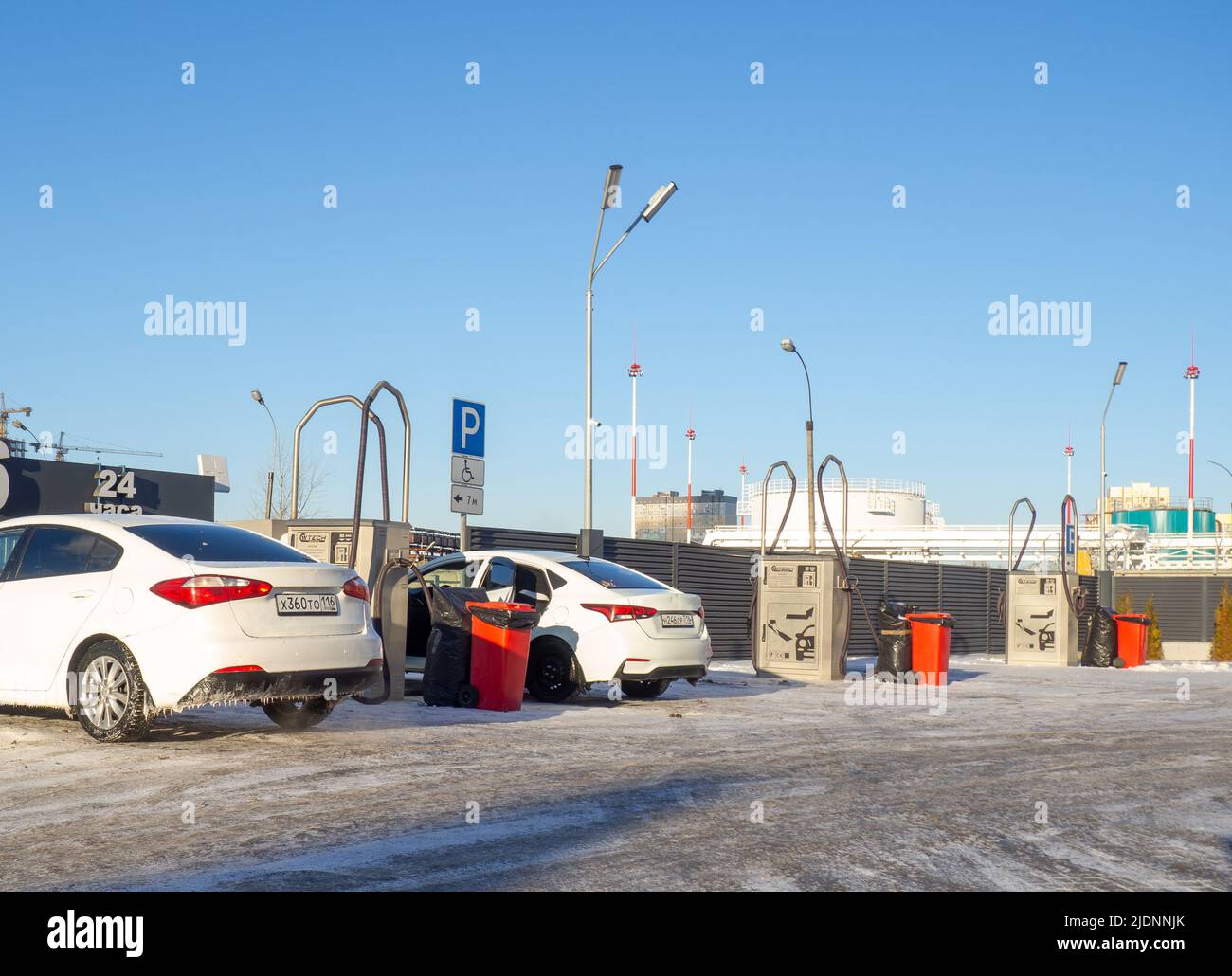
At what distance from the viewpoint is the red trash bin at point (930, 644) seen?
20828 mm

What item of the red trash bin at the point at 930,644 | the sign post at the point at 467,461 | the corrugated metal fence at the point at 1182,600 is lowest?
the corrugated metal fence at the point at 1182,600

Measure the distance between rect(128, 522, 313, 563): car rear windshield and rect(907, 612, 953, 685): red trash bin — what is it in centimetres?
1295

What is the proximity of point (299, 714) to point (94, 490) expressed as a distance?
95.3ft

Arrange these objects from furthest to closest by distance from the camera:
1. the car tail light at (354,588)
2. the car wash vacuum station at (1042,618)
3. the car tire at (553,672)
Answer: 1. the car wash vacuum station at (1042,618)
2. the car tire at (553,672)
3. the car tail light at (354,588)

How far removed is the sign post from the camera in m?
16.1

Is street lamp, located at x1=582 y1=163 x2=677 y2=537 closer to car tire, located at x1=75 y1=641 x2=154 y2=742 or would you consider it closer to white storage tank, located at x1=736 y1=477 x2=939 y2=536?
car tire, located at x1=75 y1=641 x2=154 y2=742

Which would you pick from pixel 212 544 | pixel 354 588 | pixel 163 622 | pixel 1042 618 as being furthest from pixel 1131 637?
pixel 163 622

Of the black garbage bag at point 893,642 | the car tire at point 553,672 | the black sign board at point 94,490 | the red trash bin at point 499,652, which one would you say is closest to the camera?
the red trash bin at point 499,652

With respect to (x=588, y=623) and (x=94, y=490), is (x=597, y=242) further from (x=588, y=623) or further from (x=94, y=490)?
(x=94, y=490)

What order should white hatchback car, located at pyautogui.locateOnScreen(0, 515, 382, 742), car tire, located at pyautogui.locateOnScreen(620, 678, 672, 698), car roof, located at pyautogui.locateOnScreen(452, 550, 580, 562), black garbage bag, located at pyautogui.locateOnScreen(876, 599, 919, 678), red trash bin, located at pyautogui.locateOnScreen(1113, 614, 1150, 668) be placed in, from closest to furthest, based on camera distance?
white hatchback car, located at pyautogui.locateOnScreen(0, 515, 382, 742) < car roof, located at pyautogui.locateOnScreen(452, 550, 580, 562) < car tire, located at pyautogui.locateOnScreen(620, 678, 672, 698) < black garbage bag, located at pyautogui.locateOnScreen(876, 599, 919, 678) < red trash bin, located at pyautogui.locateOnScreen(1113, 614, 1150, 668)

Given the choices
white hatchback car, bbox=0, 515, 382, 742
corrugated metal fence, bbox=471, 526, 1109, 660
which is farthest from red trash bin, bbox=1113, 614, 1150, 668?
white hatchback car, bbox=0, 515, 382, 742

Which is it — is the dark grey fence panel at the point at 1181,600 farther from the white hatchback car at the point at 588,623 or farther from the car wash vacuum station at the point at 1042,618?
the white hatchback car at the point at 588,623

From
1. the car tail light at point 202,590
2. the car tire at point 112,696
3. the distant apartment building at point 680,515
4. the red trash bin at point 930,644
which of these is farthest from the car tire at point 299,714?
the distant apartment building at point 680,515

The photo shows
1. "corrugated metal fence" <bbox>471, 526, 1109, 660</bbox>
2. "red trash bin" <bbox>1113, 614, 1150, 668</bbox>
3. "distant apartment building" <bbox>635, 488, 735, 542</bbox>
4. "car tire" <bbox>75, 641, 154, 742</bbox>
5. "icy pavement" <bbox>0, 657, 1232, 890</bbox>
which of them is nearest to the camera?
"icy pavement" <bbox>0, 657, 1232, 890</bbox>
